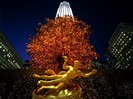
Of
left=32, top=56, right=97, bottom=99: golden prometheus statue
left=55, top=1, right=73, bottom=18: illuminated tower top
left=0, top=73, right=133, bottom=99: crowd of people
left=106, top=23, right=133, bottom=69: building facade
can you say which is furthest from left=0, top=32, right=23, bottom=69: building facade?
left=32, top=56, right=97, bottom=99: golden prometheus statue

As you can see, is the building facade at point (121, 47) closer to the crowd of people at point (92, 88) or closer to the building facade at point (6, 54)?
the building facade at point (6, 54)

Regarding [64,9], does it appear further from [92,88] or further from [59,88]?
[59,88]

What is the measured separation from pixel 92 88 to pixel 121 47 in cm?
7219

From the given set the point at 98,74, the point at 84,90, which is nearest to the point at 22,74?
the point at 84,90

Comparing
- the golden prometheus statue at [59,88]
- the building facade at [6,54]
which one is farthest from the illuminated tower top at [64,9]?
the building facade at [6,54]

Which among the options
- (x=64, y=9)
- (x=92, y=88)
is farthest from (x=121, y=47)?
(x=92, y=88)

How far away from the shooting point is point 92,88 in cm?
1170

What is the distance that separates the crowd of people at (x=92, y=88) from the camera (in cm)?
1128

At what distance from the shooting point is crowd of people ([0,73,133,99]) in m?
11.3

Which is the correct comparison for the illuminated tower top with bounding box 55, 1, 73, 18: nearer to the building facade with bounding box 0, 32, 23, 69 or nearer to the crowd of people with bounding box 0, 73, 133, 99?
the crowd of people with bounding box 0, 73, 133, 99

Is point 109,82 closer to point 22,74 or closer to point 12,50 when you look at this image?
point 22,74

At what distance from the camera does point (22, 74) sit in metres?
12.1

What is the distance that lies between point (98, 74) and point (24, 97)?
515 cm

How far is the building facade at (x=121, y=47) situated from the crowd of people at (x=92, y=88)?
58873 millimetres
